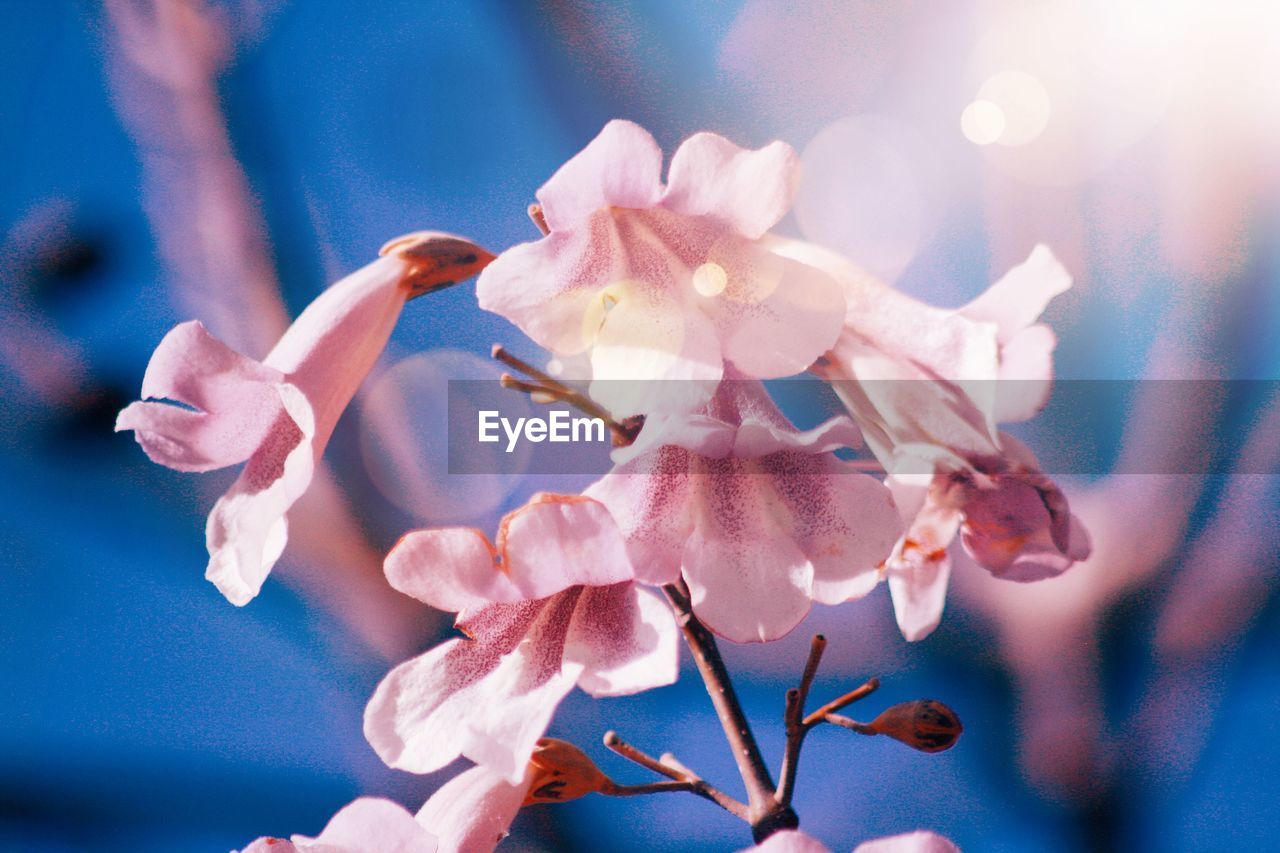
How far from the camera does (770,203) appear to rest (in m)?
0.28

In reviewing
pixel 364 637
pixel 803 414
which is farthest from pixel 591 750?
pixel 803 414

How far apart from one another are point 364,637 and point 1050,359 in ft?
3.34

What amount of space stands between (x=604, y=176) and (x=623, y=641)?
151mm

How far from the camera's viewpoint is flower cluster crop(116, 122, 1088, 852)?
10.2 inches

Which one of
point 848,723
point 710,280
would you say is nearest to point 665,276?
point 710,280

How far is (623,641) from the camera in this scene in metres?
0.28

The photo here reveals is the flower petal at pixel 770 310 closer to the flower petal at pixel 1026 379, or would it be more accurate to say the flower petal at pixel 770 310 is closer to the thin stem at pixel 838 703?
the flower petal at pixel 1026 379

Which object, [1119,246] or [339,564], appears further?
[339,564]

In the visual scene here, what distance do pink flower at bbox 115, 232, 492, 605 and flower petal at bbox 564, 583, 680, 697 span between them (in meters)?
0.11

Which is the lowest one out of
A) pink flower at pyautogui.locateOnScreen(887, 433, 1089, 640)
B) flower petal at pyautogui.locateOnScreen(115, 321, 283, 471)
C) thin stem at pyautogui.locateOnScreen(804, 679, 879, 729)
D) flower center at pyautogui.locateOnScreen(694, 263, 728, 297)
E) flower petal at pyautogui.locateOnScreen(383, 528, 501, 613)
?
thin stem at pyautogui.locateOnScreen(804, 679, 879, 729)

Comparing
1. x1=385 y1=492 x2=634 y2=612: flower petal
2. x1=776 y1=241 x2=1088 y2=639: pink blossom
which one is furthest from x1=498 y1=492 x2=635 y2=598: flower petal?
x1=776 y1=241 x2=1088 y2=639: pink blossom

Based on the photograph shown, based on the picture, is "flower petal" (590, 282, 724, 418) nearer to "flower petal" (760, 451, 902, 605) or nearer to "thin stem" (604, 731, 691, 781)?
"flower petal" (760, 451, 902, 605)

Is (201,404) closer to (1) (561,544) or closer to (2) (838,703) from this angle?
(1) (561,544)

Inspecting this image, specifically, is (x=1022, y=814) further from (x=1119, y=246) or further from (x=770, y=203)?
(x=770, y=203)
